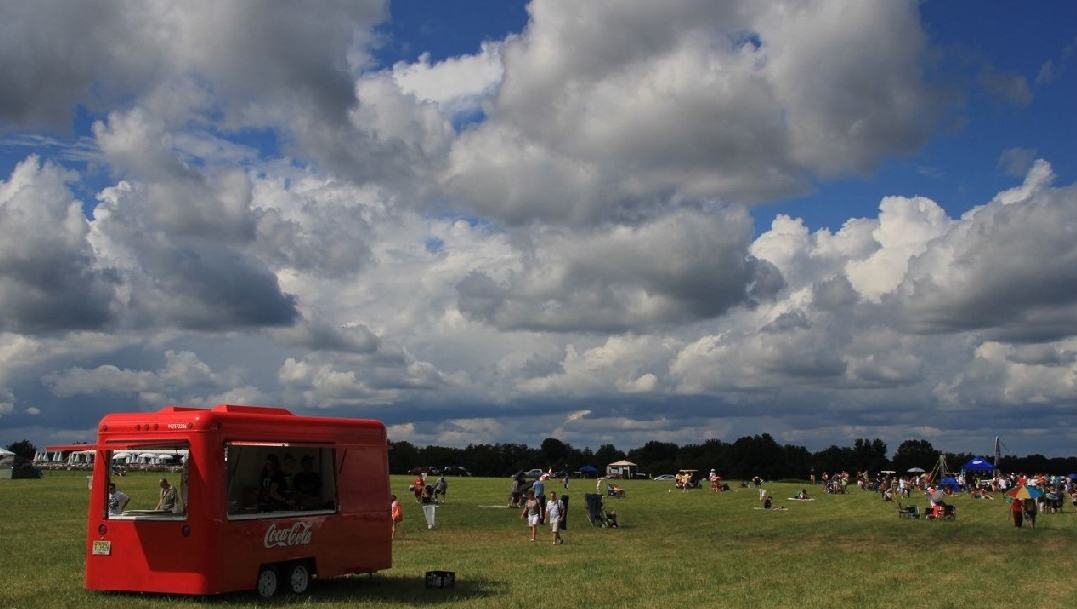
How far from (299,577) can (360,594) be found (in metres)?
1.15

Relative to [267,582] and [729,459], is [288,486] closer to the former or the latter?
[267,582]

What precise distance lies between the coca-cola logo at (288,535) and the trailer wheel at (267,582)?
0.39m

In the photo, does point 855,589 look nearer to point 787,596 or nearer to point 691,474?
point 787,596

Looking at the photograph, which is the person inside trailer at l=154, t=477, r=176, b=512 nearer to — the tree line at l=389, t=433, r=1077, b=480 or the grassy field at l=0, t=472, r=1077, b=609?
the grassy field at l=0, t=472, r=1077, b=609

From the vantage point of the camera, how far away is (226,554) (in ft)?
50.5

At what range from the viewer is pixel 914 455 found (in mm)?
173750

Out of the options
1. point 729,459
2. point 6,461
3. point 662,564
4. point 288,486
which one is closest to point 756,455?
point 729,459

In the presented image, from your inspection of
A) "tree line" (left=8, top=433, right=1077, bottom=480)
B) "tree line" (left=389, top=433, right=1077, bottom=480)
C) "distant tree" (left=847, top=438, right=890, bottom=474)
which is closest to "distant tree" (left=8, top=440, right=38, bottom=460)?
"tree line" (left=8, top=433, right=1077, bottom=480)

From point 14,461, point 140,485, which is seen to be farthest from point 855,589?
point 14,461

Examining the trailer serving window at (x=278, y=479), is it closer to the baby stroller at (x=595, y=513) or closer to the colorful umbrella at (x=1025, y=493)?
the baby stroller at (x=595, y=513)

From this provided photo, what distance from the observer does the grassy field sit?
1712cm

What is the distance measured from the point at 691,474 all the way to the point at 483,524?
44556mm

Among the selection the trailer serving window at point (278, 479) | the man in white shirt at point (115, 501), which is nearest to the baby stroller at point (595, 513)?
the trailer serving window at point (278, 479)

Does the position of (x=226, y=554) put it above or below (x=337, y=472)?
below
